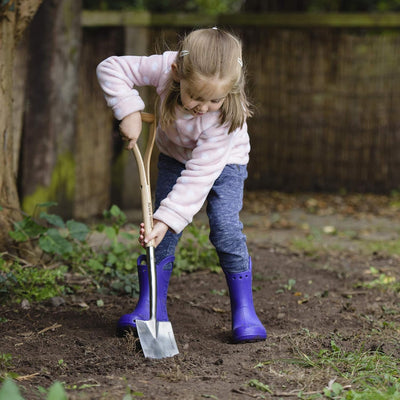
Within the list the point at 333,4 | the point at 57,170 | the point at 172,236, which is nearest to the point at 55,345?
the point at 172,236

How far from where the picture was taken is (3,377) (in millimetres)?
2236

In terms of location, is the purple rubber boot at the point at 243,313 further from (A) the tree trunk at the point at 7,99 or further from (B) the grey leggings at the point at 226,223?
(A) the tree trunk at the point at 7,99

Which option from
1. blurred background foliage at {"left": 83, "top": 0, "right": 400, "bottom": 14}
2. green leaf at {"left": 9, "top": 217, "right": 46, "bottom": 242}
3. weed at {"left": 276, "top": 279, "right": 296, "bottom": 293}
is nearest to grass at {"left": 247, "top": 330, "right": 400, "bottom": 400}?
weed at {"left": 276, "top": 279, "right": 296, "bottom": 293}

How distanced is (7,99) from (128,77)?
107cm

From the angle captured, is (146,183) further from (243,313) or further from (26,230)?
(26,230)

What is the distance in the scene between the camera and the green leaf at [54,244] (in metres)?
3.57

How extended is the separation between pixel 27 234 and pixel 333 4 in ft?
29.2

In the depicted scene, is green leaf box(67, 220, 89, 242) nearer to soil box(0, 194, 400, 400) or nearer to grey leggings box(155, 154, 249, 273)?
soil box(0, 194, 400, 400)

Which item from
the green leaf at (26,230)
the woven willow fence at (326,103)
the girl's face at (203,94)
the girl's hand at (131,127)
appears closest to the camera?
the girl's face at (203,94)

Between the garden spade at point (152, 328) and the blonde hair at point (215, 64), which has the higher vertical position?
the blonde hair at point (215, 64)

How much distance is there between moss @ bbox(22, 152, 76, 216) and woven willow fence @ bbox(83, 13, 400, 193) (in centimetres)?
270

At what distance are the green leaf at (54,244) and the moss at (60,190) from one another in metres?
1.39

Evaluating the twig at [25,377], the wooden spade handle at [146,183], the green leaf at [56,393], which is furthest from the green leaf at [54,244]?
the green leaf at [56,393]

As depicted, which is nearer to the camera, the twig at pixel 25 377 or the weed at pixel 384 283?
the twig at pixel 25 377
